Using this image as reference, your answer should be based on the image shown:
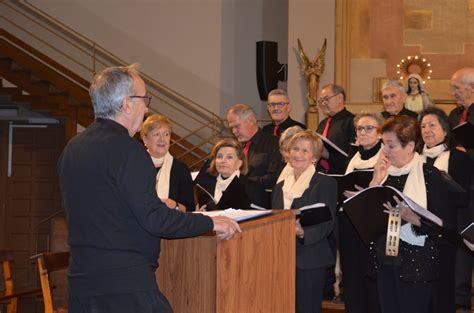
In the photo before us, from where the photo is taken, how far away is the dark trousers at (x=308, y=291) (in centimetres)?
468

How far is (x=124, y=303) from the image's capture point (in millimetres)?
2797

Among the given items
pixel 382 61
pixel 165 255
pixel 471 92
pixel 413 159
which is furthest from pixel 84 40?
pixel 165 255

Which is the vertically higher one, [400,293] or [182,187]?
[182,187]

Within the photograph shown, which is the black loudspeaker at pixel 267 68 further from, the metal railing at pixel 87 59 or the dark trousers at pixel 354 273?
the dark trousers at pixel 354 273

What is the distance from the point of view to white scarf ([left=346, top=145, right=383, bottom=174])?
5375 millimetres

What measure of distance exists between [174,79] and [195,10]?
3.44 feet

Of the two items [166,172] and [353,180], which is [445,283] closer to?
[353,180]

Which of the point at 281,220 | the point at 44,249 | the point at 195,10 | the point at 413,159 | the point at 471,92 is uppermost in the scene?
the point at 195,10

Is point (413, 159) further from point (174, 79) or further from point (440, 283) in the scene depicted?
point (174, 79)

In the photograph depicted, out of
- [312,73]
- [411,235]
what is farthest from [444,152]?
[312,73]

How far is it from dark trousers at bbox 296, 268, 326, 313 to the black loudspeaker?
639cm

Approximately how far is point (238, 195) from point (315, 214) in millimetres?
636

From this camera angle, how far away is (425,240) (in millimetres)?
4488

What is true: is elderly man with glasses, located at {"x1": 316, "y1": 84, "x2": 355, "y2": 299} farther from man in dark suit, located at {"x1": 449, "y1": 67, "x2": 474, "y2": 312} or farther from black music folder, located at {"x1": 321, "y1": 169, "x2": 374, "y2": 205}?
black music folder, located at {"x1": 321, "y1": 169, "x2": 374, "y2": 205}
